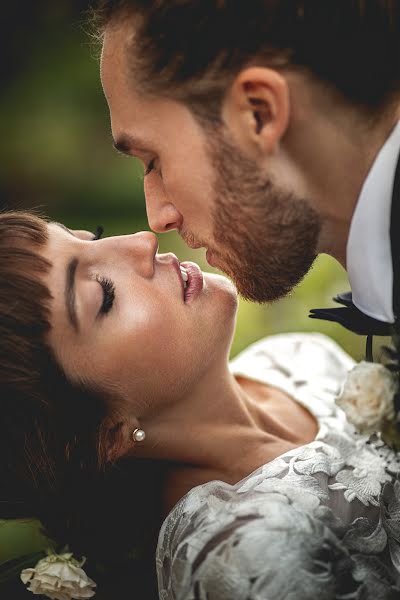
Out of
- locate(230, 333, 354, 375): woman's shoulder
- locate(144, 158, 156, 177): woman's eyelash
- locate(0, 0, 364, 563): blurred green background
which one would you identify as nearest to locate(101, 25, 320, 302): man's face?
locate(144, 158, 156, 177): woman's eyelash

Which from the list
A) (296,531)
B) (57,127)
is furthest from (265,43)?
(57,127)

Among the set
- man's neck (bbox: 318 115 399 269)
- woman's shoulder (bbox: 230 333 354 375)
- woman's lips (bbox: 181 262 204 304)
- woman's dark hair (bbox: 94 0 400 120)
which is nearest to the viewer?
woman's dark hair (bbox: 94 0 400 120)

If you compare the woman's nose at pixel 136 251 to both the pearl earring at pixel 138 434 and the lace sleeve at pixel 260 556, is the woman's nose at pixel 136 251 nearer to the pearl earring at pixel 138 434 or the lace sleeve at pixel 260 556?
the pearl earring at pixel 138 434

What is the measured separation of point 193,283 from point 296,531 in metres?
0.89

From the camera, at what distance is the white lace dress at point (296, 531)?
198 centimetres

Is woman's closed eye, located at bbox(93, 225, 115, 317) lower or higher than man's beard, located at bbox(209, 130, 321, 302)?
lower

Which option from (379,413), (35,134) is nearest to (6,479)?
(379,413)

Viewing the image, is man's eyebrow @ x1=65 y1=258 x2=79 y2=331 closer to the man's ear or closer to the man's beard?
the man's beard

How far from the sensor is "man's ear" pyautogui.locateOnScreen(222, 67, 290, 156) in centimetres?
214

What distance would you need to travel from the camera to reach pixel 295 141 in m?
2.27

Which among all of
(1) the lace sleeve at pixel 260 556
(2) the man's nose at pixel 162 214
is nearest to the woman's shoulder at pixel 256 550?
(1) the lace sleeve at pixel 260 556

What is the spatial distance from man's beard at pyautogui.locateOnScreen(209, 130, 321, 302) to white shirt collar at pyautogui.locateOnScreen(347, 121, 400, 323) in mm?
173

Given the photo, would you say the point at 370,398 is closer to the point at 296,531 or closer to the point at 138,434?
the point at 296,531

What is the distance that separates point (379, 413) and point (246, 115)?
3.05ft
